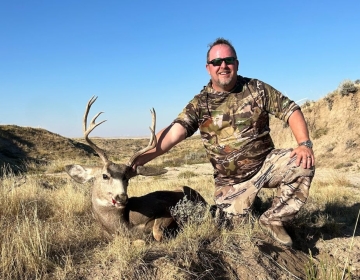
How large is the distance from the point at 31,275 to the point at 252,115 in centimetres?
304

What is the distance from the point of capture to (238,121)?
15.7 feet

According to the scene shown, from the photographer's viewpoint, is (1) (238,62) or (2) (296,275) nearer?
(2) (296,275)

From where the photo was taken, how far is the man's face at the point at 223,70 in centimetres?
479

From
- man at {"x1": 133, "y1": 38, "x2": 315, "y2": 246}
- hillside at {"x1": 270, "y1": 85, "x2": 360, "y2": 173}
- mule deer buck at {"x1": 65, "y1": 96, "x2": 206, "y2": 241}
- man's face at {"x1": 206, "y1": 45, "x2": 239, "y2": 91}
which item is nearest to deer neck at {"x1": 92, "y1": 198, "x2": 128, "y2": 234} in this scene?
mule deer buck at {"x1": 65, "y1": 96, "x2": 206, "y2": 241}

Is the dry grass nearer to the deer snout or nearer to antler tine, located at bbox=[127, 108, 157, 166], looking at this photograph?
the deer snout

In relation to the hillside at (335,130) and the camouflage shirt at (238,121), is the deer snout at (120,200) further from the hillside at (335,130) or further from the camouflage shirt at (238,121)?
the hillside at (335,130)

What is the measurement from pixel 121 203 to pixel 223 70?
207cm

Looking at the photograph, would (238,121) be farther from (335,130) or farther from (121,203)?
(335,130)

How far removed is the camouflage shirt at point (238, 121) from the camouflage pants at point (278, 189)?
0.43 feet

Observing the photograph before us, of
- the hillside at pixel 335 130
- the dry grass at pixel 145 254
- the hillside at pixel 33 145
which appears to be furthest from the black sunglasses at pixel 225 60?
the hillside at pixel 33 145

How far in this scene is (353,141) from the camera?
1541 cm

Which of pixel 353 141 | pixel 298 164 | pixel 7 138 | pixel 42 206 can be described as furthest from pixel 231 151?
pixel 7 138

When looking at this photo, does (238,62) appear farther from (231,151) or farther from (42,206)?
(42,206)

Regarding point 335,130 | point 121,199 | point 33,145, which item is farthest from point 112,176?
point 33,145
